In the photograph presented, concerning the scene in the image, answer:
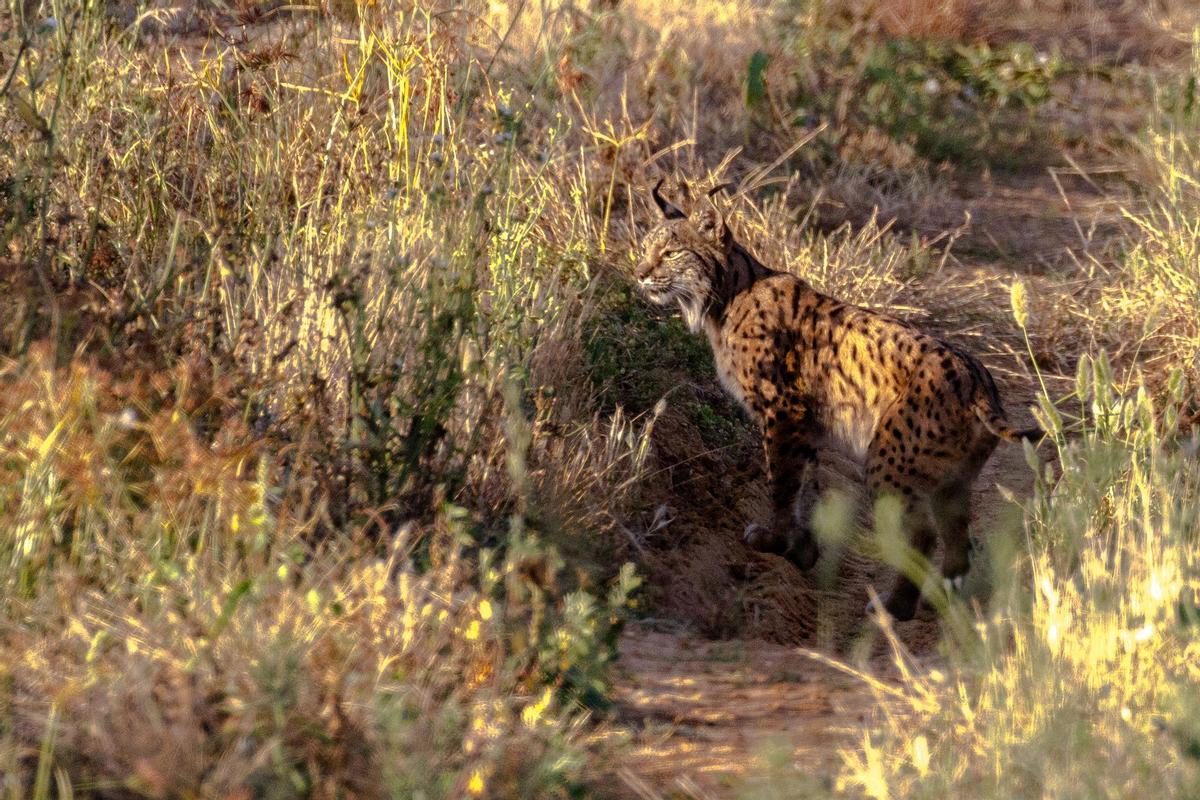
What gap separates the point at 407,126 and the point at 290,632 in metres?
3.08

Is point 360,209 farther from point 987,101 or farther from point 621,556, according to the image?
point 987,101

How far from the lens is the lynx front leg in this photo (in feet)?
19.3

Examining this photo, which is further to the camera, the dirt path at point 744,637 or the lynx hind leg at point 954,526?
the lynx hind leg at point 954,526

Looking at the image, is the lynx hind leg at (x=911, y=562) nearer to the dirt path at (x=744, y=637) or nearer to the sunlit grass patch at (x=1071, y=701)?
the dirt path at (x=744, y=637)

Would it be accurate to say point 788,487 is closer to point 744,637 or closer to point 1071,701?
point 744,637

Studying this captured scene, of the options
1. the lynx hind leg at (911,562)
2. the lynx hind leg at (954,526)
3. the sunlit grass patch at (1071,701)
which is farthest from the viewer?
the lynx hind leg at (954,526)

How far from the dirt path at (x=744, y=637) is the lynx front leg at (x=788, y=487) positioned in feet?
0.21

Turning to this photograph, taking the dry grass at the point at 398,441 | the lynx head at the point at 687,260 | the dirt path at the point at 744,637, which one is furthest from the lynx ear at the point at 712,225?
the dirt path at the point at 744,637

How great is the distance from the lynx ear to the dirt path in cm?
82

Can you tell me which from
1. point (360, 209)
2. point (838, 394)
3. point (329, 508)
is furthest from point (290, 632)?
point (838, 394)

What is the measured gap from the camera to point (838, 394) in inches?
225

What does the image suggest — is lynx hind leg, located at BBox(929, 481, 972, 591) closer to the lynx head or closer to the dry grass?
the dry grass

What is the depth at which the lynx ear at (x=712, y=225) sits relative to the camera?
6.20m

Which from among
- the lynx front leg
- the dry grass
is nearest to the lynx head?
the dry grass
